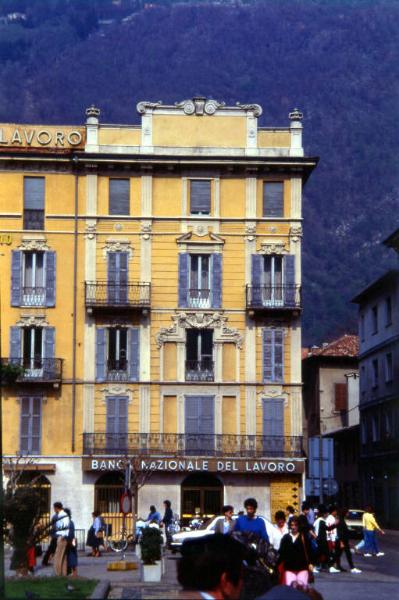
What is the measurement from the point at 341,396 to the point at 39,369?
4011 cm

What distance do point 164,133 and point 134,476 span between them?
1481 centimetres

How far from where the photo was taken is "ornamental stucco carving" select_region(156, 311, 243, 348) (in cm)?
5538

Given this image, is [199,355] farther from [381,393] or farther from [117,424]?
[381,393]

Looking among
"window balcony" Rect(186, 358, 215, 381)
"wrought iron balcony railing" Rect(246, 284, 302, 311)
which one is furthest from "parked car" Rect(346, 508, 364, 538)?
"wrought iron balcony railing" Rect(246, 284, 302, 311)

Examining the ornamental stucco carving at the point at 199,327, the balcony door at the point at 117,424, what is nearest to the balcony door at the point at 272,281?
the ornamental stucco carving at the point at 199,327

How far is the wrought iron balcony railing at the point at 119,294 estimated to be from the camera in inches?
2163

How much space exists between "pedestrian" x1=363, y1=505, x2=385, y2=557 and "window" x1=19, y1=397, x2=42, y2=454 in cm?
1612

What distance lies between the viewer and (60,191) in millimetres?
56312

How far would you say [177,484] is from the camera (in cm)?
5400

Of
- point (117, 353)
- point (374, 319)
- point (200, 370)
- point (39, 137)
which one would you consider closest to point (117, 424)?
point (117, 353)

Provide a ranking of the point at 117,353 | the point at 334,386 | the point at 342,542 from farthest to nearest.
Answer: the point at 334,386 < the point at 117,353 < the point at 342,542

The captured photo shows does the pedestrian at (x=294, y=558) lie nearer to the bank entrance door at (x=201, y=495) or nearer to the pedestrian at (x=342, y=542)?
the pedestrian at (x=342, y=542)

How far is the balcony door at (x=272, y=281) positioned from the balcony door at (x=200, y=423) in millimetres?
4632

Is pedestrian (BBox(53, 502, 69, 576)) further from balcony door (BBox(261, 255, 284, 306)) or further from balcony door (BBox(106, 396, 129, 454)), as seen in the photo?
balcony door (BBox(261, 255, 284, 306))
